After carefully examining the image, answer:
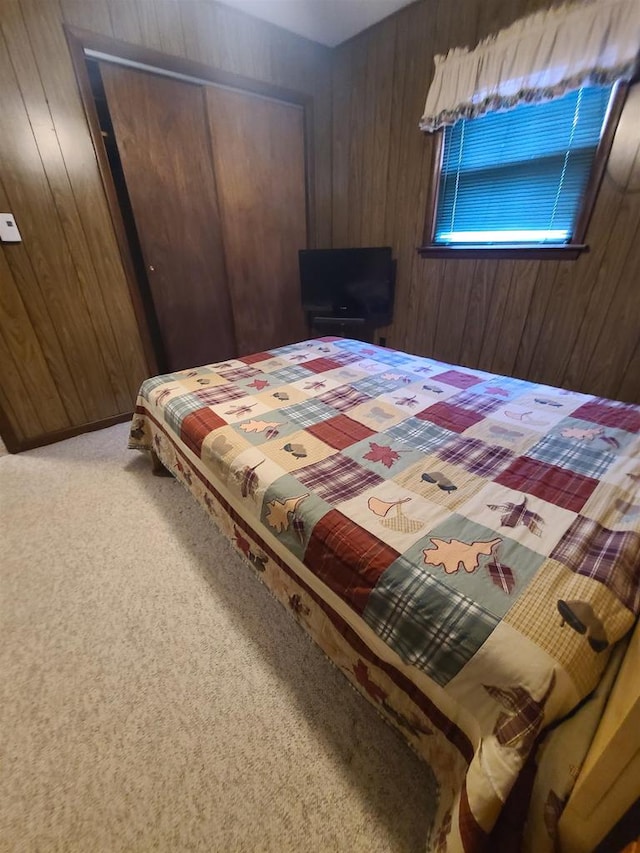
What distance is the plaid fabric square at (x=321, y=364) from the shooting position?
1788mm

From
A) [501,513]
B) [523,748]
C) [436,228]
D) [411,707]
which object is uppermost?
[436,228]

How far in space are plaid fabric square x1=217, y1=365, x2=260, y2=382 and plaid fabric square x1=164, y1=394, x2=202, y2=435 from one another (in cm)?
26

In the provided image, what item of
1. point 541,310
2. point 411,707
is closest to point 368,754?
point 411,707

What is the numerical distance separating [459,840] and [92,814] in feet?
2.74

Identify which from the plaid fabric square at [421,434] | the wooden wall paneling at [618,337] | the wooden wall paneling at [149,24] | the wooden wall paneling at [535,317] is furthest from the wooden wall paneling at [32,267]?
the wooden wall paneling at [618,337]

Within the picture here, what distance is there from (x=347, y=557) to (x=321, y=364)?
4.12 feet

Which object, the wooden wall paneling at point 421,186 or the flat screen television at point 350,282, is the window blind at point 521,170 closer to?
the wooden wall paneling at point 421,186

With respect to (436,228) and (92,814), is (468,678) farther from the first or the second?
(436,228)

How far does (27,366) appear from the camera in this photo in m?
2.12

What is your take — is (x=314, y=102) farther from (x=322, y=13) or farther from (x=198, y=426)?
(x=198, y=426)

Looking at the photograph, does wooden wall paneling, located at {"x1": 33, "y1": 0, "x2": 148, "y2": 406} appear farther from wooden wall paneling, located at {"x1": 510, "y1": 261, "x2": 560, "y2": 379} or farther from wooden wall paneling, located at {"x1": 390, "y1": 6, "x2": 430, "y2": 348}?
wooden wall paneling, located at {"x1": 510, "y1": 261, "x2": 560, "y2": 379}

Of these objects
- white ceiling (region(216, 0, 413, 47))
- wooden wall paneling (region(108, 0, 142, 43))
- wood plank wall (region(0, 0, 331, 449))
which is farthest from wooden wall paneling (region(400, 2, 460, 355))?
wooden wall paneling (region(108, 0, 142, 43))

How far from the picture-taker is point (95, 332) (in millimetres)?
2311

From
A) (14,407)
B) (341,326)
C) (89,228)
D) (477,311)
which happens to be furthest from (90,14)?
(477,311)
